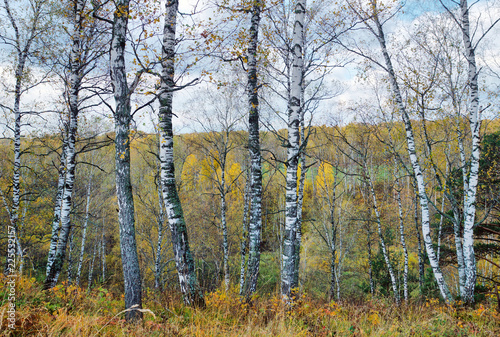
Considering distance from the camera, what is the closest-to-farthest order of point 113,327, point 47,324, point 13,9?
point 47,324 → point 113,327 → point 13,9

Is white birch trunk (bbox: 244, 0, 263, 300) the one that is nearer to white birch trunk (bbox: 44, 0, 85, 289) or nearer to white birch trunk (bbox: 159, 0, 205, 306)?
white birch trunk (bbox: 159, 0, 205, 306)

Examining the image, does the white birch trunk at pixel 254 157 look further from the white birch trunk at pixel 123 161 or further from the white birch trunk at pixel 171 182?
the white birch trunk at pixel 123 161

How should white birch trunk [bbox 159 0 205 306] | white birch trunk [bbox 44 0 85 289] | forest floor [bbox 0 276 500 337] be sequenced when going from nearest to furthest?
forest floor [bbox 0 276 500 337] < white birch trunk [bbox 159 0 205 306] < white birch trunk [bbox 44 0 85 289]

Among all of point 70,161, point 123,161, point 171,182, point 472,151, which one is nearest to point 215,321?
point 171,182

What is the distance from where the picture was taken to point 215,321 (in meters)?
3.35

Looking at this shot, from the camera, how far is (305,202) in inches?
1037

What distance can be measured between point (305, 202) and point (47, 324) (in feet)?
82.2

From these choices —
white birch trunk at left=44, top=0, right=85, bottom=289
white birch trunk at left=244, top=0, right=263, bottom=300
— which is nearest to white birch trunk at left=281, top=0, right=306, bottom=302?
white birch trunk at left=244, top=0, right=263, bottom=300

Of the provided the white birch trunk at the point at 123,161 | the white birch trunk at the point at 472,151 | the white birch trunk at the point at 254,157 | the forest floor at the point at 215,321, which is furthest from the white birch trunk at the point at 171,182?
the white birch trunk at the point at 472,151

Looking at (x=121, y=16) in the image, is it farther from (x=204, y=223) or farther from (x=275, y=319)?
(x=204, y=223)

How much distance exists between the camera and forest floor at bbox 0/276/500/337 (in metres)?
2.76

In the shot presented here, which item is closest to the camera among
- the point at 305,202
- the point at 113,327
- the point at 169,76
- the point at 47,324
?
the point at 47,324

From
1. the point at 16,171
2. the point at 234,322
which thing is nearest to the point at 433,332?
the point at 234,322

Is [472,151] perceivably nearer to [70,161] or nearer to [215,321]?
[215,321]
